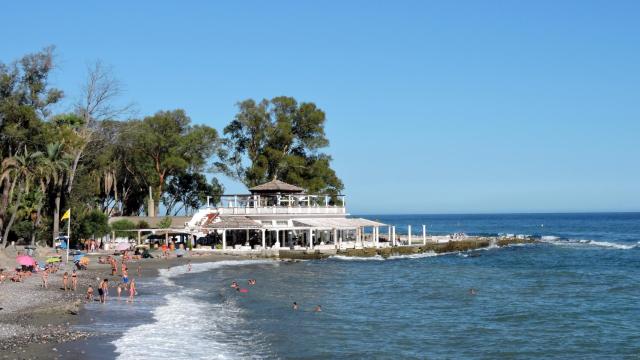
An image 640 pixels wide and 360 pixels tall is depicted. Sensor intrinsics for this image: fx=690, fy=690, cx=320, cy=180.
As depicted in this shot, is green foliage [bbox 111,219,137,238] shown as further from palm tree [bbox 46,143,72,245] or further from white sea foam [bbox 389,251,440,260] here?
white sea foam [bbox 389,251,440,260]

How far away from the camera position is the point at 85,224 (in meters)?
50.7

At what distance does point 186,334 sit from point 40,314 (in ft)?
17.1

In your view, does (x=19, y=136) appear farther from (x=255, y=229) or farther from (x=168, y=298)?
(x=168, y=298)

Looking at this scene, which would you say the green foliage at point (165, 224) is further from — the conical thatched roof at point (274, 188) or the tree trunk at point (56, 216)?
the tree trunk at point (56, 216)

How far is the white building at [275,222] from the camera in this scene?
2132 inches

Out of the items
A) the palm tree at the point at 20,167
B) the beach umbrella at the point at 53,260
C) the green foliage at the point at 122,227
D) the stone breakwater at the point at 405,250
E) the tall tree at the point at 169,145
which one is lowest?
the stone breakwater at the point at 405,250

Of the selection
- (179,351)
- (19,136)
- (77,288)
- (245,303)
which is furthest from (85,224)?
(179,351)

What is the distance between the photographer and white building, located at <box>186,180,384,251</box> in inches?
2132

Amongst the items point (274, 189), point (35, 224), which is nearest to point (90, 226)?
point (35, 224)

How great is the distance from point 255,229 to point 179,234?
785cm

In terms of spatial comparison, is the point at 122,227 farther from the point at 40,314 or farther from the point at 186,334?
the point at 186,334

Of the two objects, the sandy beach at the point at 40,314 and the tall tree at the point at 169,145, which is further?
the tall tree at the point at 169,145

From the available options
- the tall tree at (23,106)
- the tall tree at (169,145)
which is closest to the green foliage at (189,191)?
the tall tree at (169,145)

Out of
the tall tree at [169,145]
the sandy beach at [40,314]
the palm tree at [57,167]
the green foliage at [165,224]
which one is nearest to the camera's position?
the sandy beach at [40,314]
